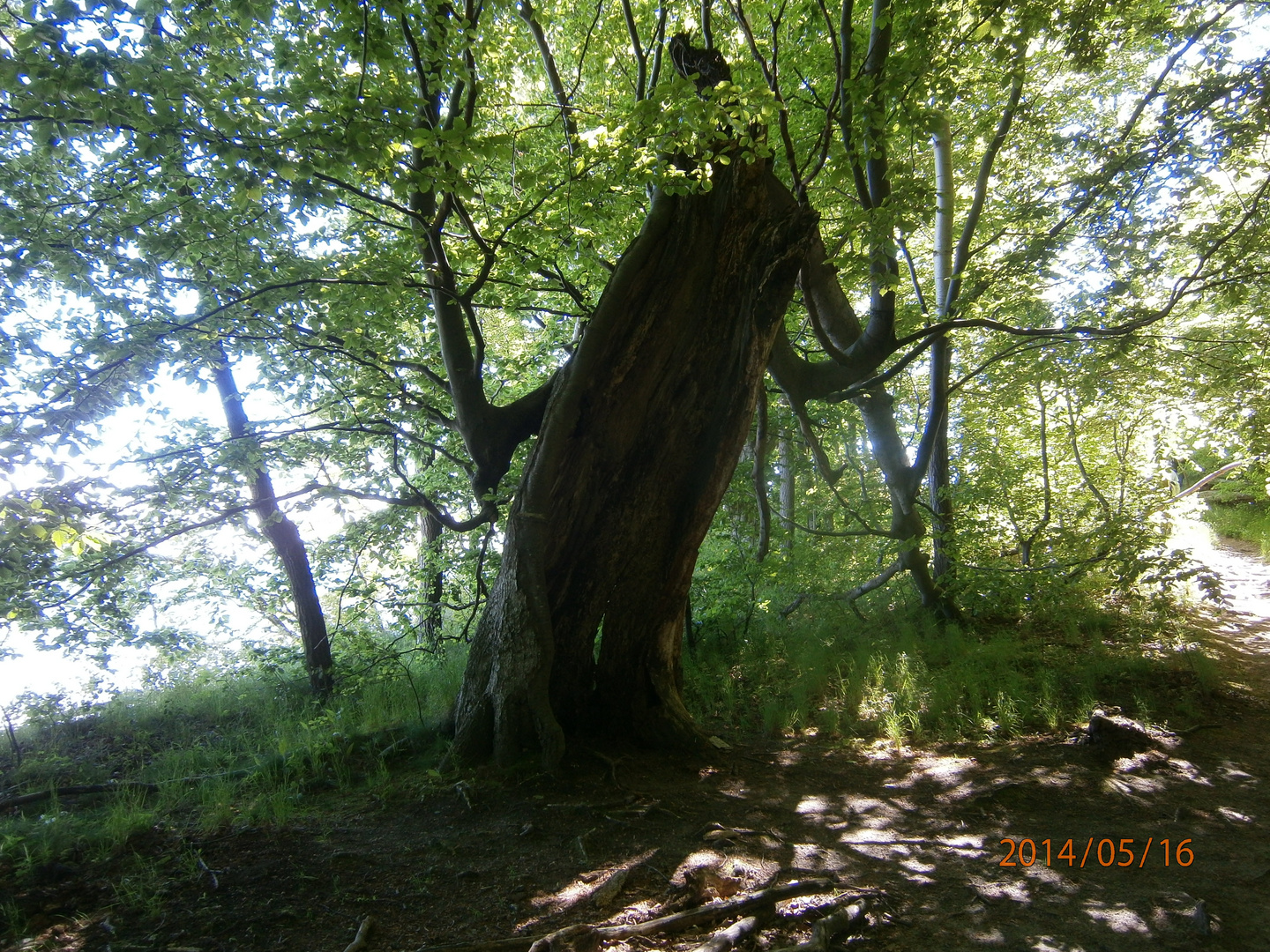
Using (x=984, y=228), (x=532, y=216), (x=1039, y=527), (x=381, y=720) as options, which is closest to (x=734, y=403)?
(x=532, y=216)

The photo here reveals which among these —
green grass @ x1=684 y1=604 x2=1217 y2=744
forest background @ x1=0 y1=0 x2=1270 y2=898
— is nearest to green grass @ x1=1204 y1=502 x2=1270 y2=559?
forest background @ x1=0 y1=0 x2=1270 y2=898

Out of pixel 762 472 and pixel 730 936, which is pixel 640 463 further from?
pixel 730 936

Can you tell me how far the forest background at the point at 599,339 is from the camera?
13.5 feet

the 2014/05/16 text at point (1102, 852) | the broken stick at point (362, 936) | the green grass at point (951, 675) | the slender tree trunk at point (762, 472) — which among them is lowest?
the 2014/05/16 text at point (1102, 852)

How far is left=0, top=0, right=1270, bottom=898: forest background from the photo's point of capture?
4.11 meters

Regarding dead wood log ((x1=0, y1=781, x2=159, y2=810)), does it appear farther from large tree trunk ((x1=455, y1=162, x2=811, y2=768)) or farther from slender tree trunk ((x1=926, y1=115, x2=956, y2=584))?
slender tree trunk ((x1=926, y1=115, x2=956, y2=584))

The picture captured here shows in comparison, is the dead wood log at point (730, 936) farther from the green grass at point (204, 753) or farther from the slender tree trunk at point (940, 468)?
the slender tree trunk at point (940, 468)

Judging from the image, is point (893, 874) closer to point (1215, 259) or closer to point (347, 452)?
point (347, 452)

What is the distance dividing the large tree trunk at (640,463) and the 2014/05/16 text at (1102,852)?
217 cm

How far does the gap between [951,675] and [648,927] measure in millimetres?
4969

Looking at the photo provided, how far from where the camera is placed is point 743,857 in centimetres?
339

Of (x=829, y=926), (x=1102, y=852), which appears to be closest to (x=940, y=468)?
(x=1102, y=852)

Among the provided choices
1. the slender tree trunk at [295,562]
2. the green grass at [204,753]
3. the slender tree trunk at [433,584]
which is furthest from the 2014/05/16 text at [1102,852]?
the slender tree trunk at [295,562]

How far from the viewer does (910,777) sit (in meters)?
4.80
